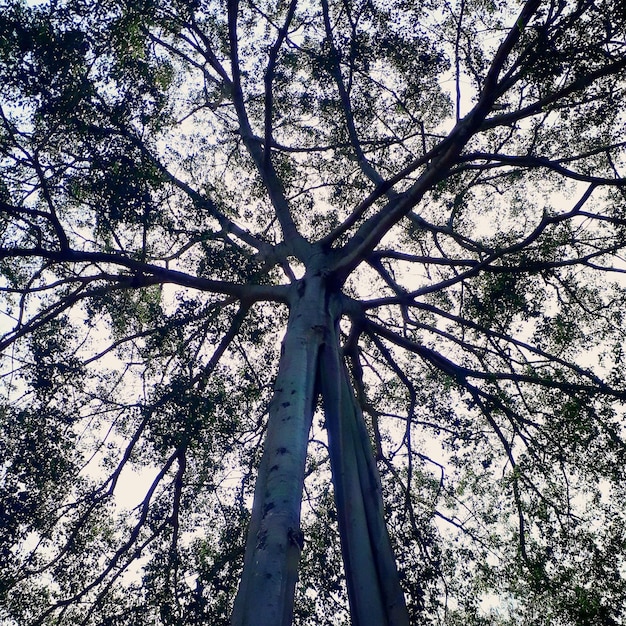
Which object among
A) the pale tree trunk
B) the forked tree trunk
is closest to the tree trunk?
the forked tree trunk

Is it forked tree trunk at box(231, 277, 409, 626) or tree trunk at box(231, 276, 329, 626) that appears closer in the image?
tree trunk at box(231, 276, 329, 626)

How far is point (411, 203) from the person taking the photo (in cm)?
572

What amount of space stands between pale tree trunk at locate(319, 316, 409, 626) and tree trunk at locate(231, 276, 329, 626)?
0.23 metres

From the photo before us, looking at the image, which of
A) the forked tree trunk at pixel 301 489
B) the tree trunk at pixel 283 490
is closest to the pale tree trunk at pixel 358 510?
the forked tree trunk at pixel 301 489

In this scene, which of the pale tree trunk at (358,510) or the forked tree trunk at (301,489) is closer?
the forked tree trunk at (301,489)

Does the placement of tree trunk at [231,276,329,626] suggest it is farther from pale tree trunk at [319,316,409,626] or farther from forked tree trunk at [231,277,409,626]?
pale tree trunk at [319,316,409,626]

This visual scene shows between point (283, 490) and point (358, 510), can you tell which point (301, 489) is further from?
point (358, 510)

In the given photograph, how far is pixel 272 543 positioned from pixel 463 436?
3.98 metres

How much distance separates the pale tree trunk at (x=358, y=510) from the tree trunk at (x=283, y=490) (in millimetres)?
228

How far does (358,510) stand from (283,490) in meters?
1.05

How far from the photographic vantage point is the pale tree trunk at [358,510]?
3.96 metres

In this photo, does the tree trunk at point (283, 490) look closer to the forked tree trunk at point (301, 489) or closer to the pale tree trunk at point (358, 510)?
the forked tree trunk at point (301, 489)

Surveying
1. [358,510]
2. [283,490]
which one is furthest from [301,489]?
[358,510]

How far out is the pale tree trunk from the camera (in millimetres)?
3961
